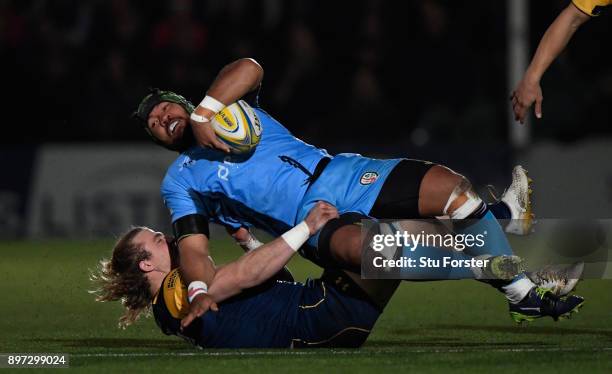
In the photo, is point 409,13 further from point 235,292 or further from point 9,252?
point 235,292

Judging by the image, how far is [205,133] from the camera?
811cm

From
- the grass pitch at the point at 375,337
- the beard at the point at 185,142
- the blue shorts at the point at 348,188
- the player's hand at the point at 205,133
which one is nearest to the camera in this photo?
the grass pitch at the point at 375,337

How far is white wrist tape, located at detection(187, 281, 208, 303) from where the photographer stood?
8.01 metres

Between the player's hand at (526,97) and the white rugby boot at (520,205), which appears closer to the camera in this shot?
the player's hand at (526,97)

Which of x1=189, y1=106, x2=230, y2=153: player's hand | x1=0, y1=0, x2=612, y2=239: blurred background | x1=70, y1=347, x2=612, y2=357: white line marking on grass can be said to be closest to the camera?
x1=70, y1=347, x2=612, y2=357: white line marking on grass

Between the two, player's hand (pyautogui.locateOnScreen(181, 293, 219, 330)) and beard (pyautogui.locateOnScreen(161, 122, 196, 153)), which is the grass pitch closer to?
player's hand (pyautogui.locateOnScreen(181, 293, 219, 330))

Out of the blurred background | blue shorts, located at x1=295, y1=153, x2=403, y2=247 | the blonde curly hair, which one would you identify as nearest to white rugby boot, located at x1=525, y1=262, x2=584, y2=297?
blue shorts, located at x1=295, y1=153, x2=403, y2=247

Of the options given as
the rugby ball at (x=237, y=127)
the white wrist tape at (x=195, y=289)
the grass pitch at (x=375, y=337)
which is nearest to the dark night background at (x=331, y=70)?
the grass pitch at (x=375, y=337)

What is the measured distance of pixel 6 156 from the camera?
16438 millimetres

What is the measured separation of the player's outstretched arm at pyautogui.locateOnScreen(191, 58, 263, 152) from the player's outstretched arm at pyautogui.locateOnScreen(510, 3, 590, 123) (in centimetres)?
155

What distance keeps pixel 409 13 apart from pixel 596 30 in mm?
2196

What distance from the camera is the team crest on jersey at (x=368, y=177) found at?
8453mm

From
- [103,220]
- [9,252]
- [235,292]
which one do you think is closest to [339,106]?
[103,220]

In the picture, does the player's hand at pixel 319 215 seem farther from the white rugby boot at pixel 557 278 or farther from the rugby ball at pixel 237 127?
the white rugby boot at pixel 557 278
